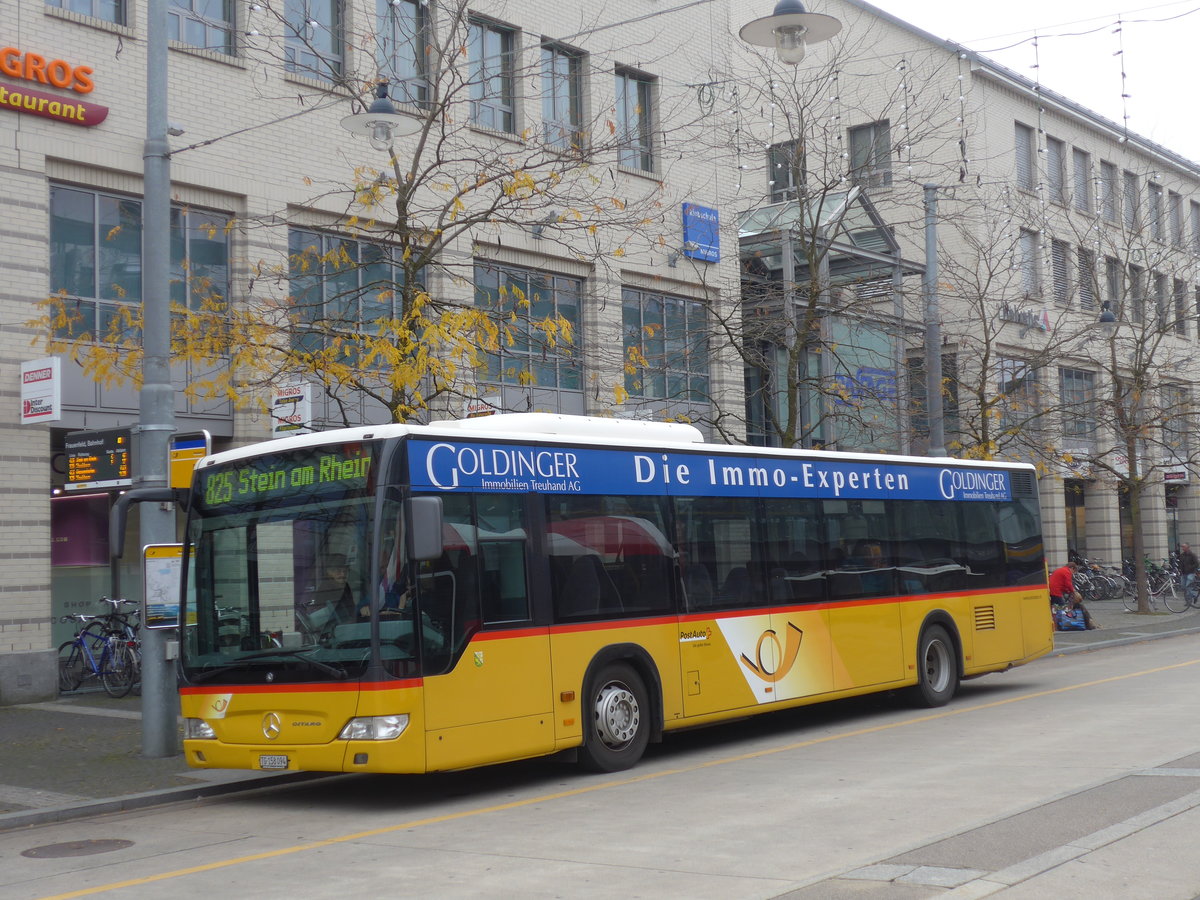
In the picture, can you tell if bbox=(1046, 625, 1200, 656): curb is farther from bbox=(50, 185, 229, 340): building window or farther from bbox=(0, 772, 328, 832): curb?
bbox=(50, 185, 229, 340): building window

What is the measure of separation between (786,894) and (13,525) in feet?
44.1

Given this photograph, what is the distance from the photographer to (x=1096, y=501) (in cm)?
4522

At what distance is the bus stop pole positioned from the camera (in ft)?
41.5

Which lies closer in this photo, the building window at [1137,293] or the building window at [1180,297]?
the building window at [1137,293]

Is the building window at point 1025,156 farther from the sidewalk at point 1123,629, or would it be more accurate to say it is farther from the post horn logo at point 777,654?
the post horn logo at point 777,654

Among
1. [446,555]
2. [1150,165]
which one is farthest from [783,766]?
[1150,165]

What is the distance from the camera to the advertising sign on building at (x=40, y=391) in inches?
643

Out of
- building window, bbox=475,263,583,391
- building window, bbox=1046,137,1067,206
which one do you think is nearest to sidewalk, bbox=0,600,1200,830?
building window, bbox=475,263,583,391

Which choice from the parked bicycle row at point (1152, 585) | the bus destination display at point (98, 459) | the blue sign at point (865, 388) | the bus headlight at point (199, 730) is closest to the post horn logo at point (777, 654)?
the bus headlight at point (199, 730)

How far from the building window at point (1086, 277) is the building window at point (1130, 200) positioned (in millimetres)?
1301

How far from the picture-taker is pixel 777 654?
13398 millimetres

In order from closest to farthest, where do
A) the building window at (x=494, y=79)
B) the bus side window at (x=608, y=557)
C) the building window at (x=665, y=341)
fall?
the bus side window at (x=608, y=557) < the building window at (x=494, y=79) < the building window at (x=665, y=341)

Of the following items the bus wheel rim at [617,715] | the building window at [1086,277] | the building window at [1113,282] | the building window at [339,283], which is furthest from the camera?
the building window at [1086,277]

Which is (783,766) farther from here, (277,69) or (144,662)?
(277,69)
